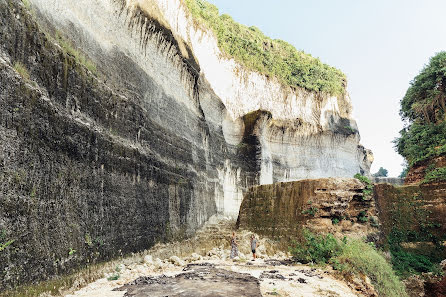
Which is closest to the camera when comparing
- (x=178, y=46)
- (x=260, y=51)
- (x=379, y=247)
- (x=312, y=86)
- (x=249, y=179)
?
(x=379, y=247)

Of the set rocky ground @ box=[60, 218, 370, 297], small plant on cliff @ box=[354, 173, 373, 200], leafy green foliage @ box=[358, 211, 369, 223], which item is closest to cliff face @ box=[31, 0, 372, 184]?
rocky ground @ box=[60, 218, 370, 297]

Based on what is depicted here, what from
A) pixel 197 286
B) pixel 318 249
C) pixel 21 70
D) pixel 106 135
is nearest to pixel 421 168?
pixel 318 249

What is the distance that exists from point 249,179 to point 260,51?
13582 mm

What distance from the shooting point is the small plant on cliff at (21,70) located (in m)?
6.59

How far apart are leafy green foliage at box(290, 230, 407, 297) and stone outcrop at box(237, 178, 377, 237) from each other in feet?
3.66

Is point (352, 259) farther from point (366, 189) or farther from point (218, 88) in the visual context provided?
point (218, 88)

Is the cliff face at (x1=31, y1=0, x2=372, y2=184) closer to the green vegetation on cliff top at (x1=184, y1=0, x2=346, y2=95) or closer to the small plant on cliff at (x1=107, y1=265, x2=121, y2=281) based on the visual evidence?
the green vegetation on cliff top at (x1=184, y1=0, x2=346, y2=95)

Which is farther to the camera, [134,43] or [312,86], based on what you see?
[312,86]

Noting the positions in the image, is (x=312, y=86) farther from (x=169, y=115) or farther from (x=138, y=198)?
(x=138, y=198)

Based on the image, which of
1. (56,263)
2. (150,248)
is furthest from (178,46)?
(56,263)

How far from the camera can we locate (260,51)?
3184 cm

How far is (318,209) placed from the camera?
44.3 feet

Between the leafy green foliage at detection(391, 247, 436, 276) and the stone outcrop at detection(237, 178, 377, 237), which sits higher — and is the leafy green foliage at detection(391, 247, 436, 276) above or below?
below

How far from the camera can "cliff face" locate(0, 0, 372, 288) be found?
21.0ft
